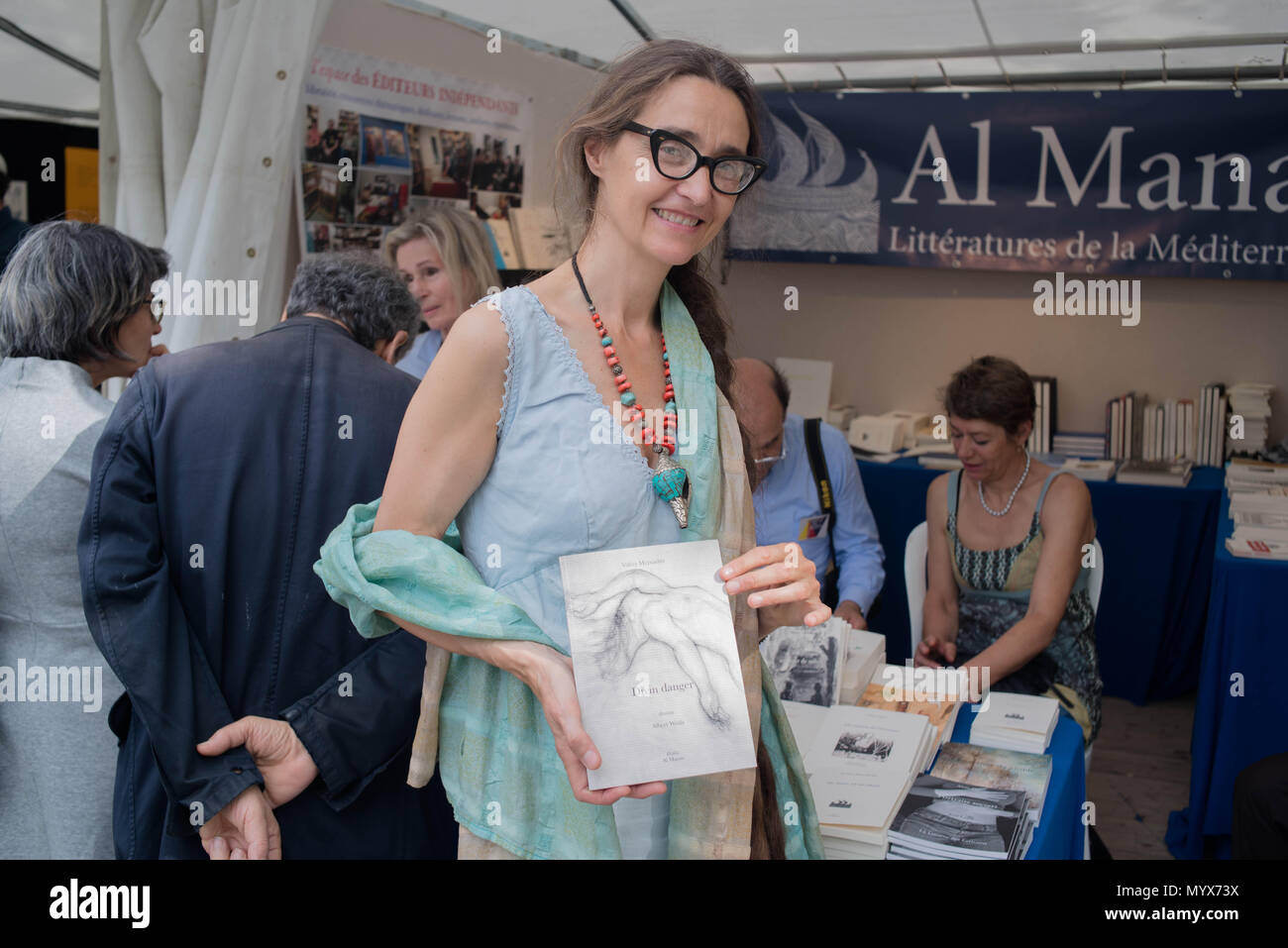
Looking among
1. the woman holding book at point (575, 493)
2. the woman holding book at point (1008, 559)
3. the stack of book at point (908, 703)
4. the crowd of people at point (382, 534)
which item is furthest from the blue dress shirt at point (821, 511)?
the woman holding book at point (575, 493)

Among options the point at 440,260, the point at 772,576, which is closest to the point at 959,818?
the point at 772,576

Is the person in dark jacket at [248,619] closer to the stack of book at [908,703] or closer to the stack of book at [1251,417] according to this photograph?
the stack of book at [908,703]

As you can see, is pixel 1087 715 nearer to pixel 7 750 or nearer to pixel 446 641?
pixel 446 641

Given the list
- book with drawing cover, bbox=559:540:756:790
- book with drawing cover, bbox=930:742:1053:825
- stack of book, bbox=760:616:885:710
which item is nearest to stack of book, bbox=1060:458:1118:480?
stack of book, bbox=760:616:885:710

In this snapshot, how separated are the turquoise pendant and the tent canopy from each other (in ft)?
10.3

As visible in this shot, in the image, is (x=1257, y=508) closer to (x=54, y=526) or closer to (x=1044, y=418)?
(x=1044, y=418)

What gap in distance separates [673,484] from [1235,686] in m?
2.84

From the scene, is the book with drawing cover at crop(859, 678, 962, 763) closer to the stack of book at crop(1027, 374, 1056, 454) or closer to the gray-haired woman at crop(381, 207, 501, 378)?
the gray-haired woman at crop(381, 207, 501, 378)

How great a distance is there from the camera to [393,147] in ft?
12.4

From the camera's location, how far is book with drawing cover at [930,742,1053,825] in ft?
6.18

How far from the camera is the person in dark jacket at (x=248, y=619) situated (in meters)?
1.66

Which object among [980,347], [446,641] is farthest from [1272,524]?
[446,641]

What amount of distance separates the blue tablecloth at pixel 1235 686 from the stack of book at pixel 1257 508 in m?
0.14
